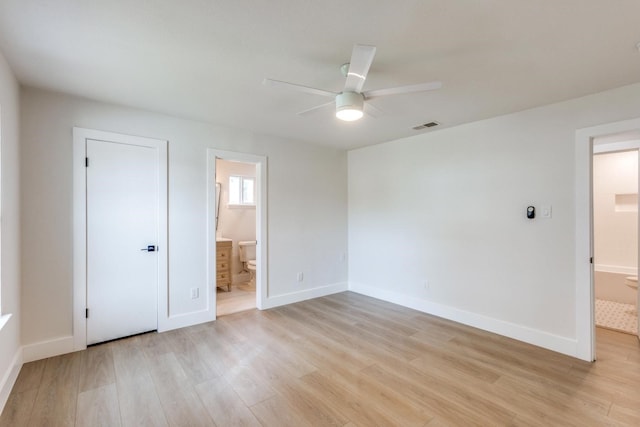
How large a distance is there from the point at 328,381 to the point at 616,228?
5.78 m

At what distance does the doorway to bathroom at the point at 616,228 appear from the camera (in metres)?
4.59

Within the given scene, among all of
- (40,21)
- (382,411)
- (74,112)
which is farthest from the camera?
(74,112)

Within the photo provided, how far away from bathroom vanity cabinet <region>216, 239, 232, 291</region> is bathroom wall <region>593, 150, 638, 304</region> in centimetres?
604

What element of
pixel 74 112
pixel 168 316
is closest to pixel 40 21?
pixel 74 112

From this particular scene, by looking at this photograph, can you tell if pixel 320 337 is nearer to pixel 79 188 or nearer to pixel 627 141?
pixel 79 188

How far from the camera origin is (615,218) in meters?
5.07

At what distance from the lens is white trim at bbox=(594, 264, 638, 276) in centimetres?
479

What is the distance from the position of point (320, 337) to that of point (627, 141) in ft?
14.8

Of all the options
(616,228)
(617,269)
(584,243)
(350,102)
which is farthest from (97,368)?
(616,228)

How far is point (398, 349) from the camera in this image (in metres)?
2.96

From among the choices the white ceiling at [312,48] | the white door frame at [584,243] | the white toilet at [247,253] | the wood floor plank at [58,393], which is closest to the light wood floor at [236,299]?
the white toilet at [247,253]

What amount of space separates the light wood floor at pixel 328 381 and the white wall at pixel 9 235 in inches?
8.2

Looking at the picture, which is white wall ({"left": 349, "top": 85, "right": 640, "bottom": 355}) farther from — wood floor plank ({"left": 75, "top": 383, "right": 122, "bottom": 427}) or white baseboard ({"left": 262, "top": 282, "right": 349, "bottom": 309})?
wood floor plank ({"left": 75, "top": 383, "right": 122, "bottom": 427})

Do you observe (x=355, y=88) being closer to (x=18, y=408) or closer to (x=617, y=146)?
(x=18, y=408)
